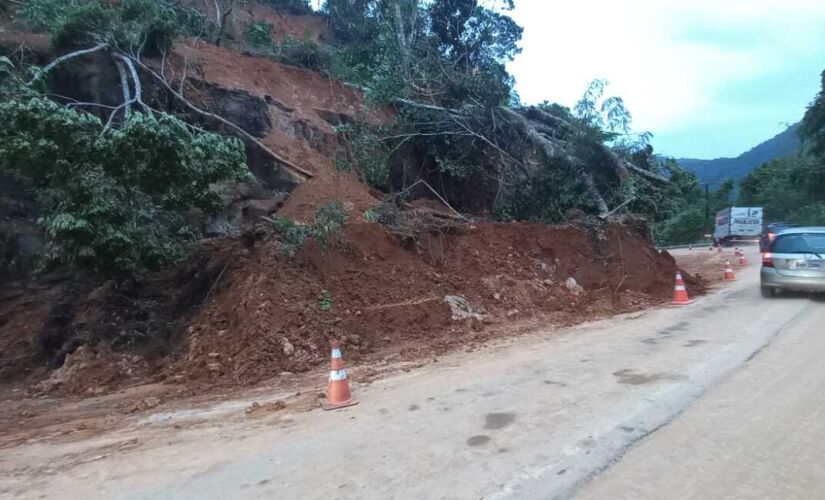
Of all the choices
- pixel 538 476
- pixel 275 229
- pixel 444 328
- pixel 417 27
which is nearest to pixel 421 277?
pixel 444 328

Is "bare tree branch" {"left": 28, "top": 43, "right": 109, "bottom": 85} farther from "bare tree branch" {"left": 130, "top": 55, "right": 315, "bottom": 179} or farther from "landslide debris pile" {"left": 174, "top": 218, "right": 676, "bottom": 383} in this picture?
"landslide debris pile" {"left": 174, "top": 218, "right": 676, "bottom": 383}

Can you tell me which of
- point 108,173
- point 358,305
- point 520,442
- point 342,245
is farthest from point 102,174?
point 520,442

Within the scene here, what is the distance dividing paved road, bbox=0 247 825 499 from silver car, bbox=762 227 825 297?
483cm

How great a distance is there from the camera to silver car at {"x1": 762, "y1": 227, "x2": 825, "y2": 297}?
1102cm

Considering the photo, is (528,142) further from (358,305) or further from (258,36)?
(258,36)

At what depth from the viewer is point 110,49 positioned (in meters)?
11.5

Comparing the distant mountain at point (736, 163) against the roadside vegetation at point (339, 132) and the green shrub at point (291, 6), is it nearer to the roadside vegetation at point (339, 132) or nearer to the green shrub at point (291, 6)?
the green shrub at point (291, 6)

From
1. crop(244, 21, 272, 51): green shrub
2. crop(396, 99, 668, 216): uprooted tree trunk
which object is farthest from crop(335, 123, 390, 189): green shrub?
crop(244, 21, 272, 51): green shrub

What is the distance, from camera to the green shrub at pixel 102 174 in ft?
24.7

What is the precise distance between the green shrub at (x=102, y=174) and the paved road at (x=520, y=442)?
3.18m

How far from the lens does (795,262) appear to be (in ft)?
36.8

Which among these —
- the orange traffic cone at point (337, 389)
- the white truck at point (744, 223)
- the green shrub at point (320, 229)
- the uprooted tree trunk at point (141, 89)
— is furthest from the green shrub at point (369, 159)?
the white truck at point (744, 223)

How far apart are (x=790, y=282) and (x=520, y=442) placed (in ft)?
31.2

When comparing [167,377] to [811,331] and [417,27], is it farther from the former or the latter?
[417,27]
